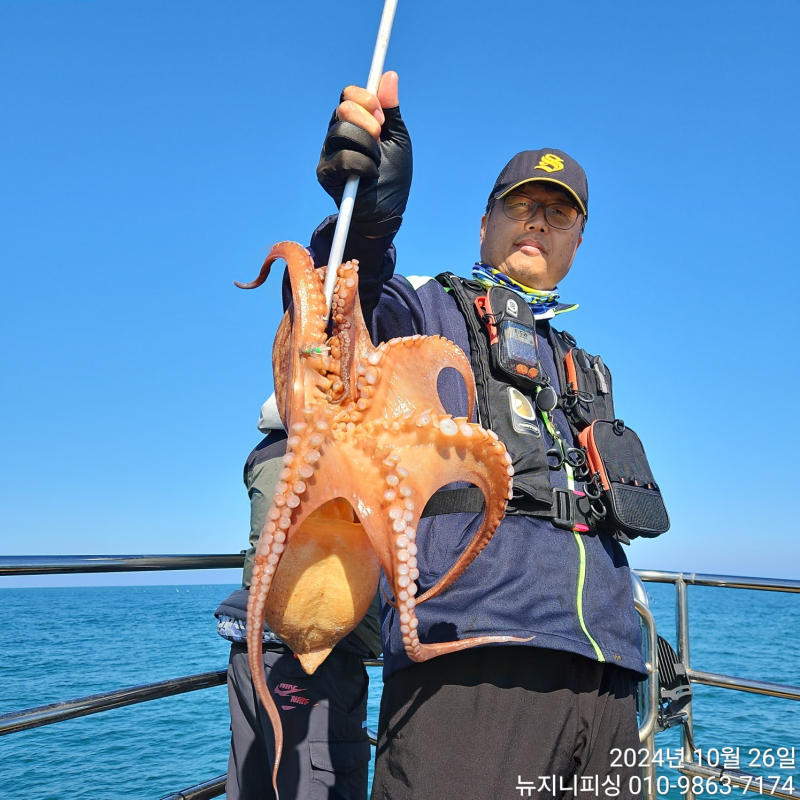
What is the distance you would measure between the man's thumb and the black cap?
→ 35.1 inches

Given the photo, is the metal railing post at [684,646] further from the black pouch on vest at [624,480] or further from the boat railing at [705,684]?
the black pouch on vest at [624,480]

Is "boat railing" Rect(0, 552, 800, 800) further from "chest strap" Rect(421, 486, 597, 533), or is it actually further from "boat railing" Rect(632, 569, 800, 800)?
"chest strap" Rect(421, 486, 597, 533)

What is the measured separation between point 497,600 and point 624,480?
26.1 inches

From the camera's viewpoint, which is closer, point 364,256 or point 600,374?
point 364,256

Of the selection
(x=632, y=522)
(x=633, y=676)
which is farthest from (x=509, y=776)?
(x=632, y=522)

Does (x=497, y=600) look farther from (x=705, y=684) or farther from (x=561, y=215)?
(x=705, y=684)

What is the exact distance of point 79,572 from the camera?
253cm

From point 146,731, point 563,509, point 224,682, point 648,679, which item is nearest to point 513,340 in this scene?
point 563,509

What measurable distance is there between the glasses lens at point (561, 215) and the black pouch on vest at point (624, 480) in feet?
2.47

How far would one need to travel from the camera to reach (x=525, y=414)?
6.44 feet

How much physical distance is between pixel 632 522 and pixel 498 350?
69cm

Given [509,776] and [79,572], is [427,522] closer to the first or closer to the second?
[509,776]

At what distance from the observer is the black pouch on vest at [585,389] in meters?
2.22

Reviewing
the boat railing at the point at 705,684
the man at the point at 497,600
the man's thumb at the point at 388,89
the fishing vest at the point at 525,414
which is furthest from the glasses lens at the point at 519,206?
the boat railing at the point at 705,684
